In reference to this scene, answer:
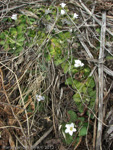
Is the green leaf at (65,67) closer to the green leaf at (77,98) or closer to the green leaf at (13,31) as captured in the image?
the green leaf at (77,98)

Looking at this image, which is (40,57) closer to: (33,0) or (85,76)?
(85,76)

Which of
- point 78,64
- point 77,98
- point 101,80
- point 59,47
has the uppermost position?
point 59,47

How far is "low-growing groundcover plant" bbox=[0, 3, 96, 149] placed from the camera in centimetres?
196

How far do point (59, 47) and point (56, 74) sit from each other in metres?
0.42

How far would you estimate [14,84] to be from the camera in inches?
82.7

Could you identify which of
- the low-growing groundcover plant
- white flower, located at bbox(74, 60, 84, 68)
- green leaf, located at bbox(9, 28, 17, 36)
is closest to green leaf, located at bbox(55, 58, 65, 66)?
the low-growing groundcover plant

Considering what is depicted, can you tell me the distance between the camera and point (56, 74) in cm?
220

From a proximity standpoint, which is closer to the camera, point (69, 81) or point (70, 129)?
point (70, 129)

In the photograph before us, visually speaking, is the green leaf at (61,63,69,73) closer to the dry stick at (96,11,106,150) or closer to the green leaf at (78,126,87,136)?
the dry stick at (96,11,106,150)

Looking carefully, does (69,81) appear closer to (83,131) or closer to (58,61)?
(58,61)

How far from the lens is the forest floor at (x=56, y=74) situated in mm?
1857

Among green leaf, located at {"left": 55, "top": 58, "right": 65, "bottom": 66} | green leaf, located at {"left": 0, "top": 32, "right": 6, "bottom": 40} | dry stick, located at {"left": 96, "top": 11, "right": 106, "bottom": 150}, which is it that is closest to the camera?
dry stick, located at {"left": 96, "top": 11, "right": 106, "bottom": 150}

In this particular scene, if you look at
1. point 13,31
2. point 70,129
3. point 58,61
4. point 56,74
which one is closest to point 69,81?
point 56,74

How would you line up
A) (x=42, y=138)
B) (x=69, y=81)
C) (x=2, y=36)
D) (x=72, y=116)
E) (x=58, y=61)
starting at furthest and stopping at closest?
(x=2, y=36) < (x=58, y=61) < (x=69, y=81) < (x=72, y=116) < (x=42, y=138)
